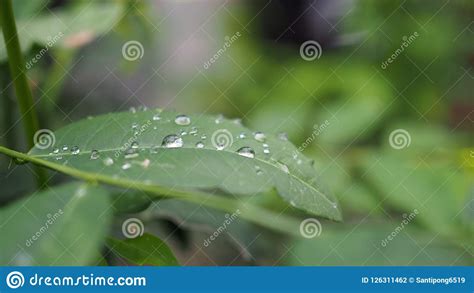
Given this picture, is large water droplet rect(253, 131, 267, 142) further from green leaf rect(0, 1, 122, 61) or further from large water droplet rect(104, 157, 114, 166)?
green leaf rect(0, 1, 122, 61)

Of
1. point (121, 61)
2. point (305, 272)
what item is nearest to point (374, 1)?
point (121, 61)

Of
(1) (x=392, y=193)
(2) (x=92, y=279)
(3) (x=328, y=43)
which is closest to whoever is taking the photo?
(2) (x=92, y=279)

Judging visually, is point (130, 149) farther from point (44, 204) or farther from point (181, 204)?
point (181, 204)

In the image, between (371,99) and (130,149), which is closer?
(130,149)

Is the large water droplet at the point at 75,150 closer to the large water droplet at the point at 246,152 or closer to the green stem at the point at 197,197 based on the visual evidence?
the green stem at the point at 197,197

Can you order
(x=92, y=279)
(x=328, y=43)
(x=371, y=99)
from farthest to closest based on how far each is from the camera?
(x=328, y=43), (x=371, y=99), (x=92, y=279)

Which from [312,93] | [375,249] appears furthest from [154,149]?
[312,93]

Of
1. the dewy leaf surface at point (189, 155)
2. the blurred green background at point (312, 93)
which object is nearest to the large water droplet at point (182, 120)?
the dewy leaf surface at point (189, 155)
